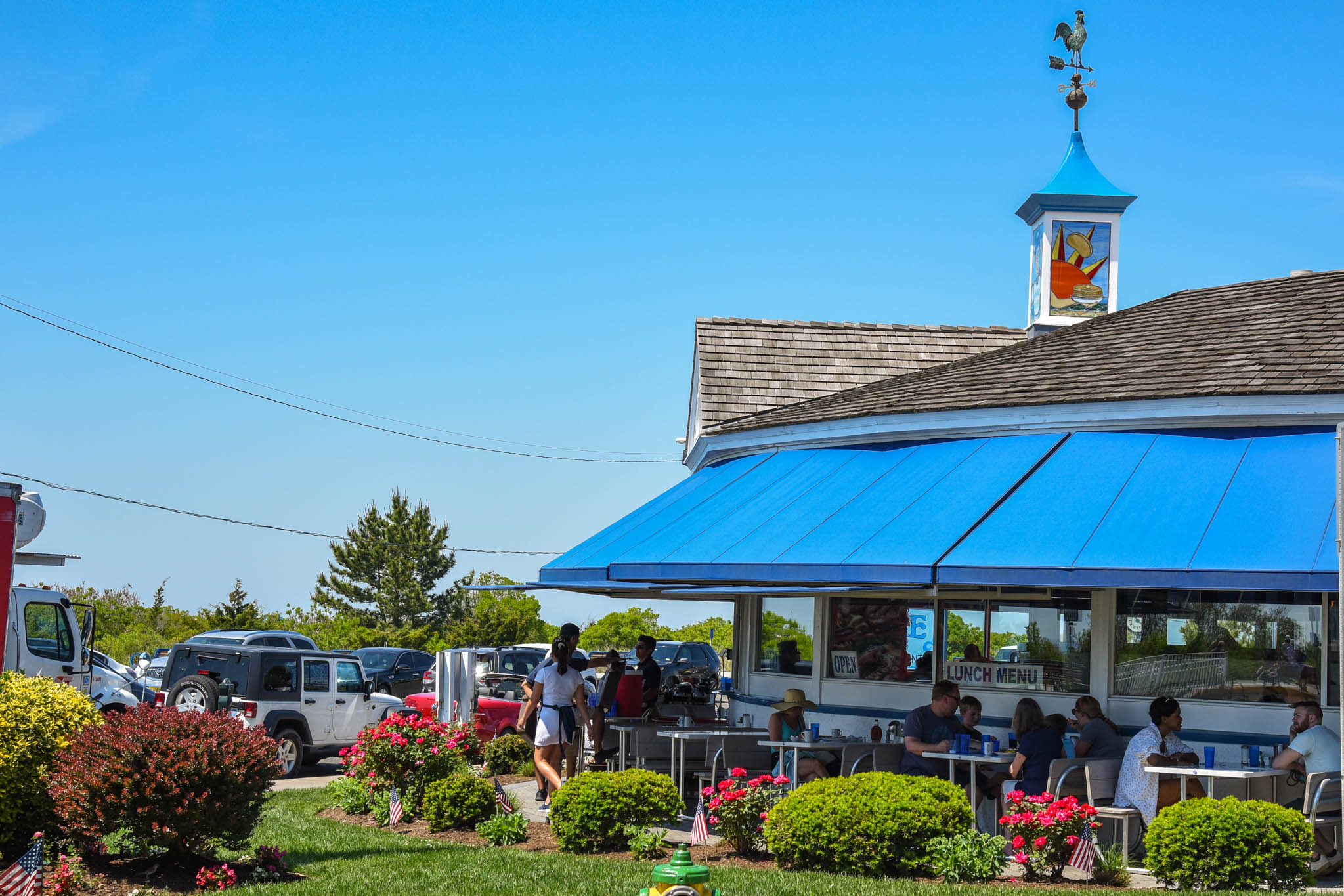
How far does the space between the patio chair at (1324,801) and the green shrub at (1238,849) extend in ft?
2.81

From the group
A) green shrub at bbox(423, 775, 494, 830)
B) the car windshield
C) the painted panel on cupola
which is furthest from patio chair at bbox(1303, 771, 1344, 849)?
the car windshield

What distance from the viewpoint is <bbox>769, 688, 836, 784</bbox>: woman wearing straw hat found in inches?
479

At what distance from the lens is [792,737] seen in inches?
506

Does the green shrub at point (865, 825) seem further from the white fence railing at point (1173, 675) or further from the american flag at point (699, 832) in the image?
the white fence railing at point (1173, 675)

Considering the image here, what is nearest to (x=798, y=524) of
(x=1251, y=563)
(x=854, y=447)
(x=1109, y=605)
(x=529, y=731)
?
(x=854, y=447)

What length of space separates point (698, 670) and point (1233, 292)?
57.9ft

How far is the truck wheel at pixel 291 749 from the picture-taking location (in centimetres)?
1786

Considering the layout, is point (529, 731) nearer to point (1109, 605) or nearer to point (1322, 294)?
point (1109, 605)

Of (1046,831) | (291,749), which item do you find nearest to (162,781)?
(1046,831)

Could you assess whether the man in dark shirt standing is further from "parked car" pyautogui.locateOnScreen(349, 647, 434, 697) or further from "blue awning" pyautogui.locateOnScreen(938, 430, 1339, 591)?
"parked car" pyautogui.locateOnScreen(349, 647, 434, 697)

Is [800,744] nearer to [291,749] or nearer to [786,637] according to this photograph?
[786,637]

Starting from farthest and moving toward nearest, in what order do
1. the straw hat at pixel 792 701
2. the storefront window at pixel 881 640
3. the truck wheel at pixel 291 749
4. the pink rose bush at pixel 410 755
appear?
the truck wheel at pixel 291 749, the storefront window at pixel 881 640, the straw hat at pixel 792 701, the pink rose bush at pixel 410 755

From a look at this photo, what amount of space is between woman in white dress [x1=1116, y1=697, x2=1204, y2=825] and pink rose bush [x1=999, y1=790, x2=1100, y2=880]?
975 millimetres

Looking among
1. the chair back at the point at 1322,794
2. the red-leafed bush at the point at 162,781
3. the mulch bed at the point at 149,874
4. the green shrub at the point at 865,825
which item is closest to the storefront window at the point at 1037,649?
the chair back at the point at 1322,794
